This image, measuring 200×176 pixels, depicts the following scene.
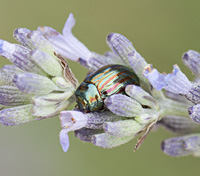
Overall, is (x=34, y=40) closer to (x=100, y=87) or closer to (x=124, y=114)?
(x=100, y=87)

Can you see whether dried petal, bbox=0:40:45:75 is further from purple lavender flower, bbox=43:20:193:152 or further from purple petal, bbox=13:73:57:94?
purple lavender flower, bbox=43:20:193:152

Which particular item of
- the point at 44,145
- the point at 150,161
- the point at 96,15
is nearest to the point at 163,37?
the point at 96,15

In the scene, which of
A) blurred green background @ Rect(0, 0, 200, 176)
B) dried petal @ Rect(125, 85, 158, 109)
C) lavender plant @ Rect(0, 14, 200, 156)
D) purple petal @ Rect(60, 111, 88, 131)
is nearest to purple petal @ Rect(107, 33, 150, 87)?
lavender plant @ Rect(0, 14, 200, 156)

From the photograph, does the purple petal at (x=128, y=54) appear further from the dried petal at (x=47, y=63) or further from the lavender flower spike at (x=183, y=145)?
the lavender flower spike at (x=183, y=145)

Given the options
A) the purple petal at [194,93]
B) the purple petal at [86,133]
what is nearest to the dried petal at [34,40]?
the purple petal at [86,133]

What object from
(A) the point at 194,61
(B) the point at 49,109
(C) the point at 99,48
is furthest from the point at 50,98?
(C) the point at 99,48
